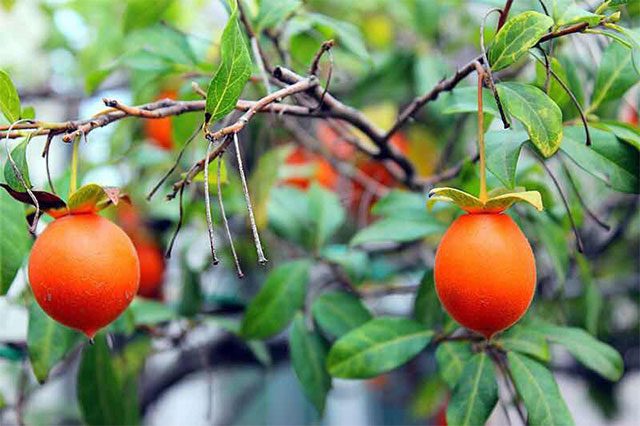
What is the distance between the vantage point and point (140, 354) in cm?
91

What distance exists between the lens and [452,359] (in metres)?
0.60

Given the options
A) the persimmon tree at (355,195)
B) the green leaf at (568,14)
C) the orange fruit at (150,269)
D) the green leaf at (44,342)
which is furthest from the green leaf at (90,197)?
the orange fruit at (150,269)

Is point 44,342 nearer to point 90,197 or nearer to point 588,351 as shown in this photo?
point 90,197

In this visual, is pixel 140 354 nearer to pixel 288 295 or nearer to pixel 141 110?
pixel 288 295

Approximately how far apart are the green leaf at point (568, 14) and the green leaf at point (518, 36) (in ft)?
0.08

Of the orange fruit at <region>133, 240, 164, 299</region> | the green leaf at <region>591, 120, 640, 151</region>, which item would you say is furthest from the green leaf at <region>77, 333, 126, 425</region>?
the green leaf at <region>591, 120, 640, 151</region>

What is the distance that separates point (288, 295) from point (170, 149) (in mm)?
458

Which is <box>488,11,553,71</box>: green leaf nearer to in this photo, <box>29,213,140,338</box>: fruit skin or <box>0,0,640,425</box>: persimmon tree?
<box>0,0,640,425</box>: persimmon tree

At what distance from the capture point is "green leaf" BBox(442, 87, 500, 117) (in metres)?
0.54

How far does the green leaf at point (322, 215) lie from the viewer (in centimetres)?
82

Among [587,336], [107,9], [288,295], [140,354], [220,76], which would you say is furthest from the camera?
[107,9]

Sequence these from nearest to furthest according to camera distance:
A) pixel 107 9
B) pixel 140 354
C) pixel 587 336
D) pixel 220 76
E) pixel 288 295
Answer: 1. pixel 220 76
2. pixel 587 336
3. pixel 288 295
4. pixel 140 354
5. pixel 107 9

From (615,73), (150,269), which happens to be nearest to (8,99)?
(615,73)

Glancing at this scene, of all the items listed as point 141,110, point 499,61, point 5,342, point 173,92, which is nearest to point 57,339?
point 5,342
